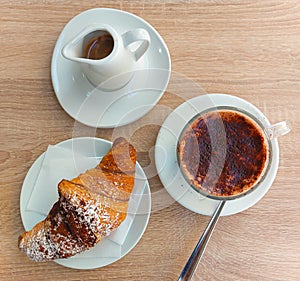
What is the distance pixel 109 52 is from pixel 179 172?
1.01 feet

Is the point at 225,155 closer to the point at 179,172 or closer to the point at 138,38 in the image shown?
the point at 179,172

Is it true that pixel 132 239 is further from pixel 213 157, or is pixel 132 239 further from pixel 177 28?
pixel 177 28

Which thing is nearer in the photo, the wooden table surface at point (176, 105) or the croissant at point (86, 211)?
the croissant at point (86, 211)

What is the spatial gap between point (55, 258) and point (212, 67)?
0.56 meters

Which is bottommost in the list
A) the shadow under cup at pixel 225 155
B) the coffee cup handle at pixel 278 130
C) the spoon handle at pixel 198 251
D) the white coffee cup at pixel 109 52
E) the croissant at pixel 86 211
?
the spoon handle at pixel 198 251

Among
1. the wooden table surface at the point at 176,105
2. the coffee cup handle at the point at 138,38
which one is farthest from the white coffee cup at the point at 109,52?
the wooden table surface at the point at 176,105

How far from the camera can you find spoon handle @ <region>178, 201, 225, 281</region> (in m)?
1.16

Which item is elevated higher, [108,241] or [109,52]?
[109,52]

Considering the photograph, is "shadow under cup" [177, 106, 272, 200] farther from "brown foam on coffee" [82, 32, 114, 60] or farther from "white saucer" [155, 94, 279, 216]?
"brown foam on coffee" [82, 32, 114, 60]

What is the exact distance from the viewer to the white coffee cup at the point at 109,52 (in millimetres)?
1078

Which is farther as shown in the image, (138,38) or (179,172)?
(179,172)

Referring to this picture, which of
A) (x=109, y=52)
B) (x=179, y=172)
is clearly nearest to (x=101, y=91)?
(x=109, y=52)

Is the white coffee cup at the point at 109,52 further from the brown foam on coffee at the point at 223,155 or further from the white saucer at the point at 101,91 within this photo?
the brown foam on coffee at the point at 223,155

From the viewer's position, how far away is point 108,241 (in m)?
1.18
